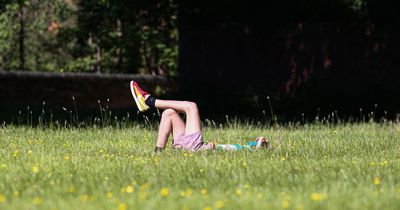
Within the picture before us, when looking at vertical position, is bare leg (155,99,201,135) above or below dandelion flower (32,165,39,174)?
above

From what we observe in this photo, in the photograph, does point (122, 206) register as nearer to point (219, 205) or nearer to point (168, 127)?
point (219, 205)

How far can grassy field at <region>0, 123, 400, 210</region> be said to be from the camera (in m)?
7.10

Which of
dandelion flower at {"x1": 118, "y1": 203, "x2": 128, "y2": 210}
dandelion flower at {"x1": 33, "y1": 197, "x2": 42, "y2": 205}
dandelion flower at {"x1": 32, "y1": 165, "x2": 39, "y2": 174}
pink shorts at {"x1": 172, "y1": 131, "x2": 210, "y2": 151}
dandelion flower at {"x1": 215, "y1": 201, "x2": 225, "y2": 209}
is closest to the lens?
dandelion flower at {"x1": 118, "y1": 203, "x2": 128, "y2": 210}

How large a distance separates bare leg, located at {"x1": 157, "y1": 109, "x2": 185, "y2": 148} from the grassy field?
187 mm

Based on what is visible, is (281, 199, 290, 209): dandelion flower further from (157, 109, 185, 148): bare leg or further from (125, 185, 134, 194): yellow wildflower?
(157, 109, 185, 148): bare leg

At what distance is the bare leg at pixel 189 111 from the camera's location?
1094cm

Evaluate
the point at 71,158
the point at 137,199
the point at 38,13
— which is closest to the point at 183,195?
the point at 137,199

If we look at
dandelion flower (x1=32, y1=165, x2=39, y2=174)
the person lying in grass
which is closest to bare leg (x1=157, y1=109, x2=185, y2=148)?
the person lying in grass

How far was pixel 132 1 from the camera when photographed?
84.7ft

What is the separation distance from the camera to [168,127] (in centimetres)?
1098

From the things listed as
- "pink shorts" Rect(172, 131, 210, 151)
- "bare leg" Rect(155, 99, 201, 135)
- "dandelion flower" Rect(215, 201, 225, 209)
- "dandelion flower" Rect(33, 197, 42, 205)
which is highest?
"bare leg" Rect(155, 99, 201, 135)

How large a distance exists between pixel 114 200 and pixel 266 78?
734 inches

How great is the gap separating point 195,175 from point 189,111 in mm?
2452

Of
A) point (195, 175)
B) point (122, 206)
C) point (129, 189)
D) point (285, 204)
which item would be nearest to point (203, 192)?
point (129, 189)
